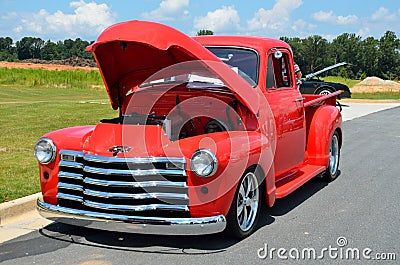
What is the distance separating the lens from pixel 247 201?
17.7 ft

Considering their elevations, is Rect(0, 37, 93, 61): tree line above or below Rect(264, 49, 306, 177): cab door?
above

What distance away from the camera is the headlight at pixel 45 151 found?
525 cm

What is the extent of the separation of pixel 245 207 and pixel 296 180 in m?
1.39

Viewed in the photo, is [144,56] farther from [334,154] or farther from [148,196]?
[334,154]

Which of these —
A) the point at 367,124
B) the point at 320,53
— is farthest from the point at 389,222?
the point at 320,53

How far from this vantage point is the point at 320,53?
6550cm

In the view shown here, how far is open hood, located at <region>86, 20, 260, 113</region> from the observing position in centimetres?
500

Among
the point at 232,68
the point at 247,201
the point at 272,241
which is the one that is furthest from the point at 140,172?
the point at 232,68

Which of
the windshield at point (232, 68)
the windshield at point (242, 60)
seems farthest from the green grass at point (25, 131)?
the windshield at point (242, 60)

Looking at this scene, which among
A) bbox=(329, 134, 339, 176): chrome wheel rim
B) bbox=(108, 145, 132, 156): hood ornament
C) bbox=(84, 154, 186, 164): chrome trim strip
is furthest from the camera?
bbox=(329, 134, 339, 176): chrome wheel rim

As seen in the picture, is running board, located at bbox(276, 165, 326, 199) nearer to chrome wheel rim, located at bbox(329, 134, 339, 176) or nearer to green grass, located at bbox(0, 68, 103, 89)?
chrome wheel rim, located at bbox(329, 134, 339, 176)

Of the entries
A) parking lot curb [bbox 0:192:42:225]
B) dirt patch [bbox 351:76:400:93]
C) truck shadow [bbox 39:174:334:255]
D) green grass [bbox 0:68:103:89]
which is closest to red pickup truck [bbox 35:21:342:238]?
truck shadow [bbox 39:174:334:255]

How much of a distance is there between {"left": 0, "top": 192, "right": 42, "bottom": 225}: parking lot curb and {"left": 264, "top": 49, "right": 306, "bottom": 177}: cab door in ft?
9.18

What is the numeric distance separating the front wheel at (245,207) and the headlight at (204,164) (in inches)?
18.3
